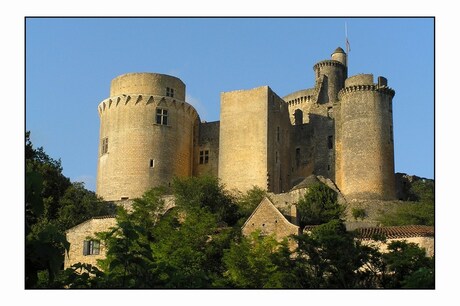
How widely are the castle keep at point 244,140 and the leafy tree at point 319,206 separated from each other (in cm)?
257

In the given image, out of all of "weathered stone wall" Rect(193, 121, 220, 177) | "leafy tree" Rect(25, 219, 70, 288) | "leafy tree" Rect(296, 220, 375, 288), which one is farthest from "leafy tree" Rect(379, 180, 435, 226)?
"leafy tree" Rect(25, 219, 70, 288)

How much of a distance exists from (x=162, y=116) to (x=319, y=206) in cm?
1339

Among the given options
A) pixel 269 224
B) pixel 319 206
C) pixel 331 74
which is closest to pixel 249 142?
pixel 319 206

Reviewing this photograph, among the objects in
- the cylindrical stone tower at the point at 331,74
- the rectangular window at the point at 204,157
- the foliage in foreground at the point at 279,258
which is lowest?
the foliage in foreground at the point at 279,258

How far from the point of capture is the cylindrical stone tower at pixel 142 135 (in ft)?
168

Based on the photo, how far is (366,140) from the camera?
49.5 m

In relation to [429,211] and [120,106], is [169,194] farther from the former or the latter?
[429,211]

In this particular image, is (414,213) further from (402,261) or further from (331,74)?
(331,74)

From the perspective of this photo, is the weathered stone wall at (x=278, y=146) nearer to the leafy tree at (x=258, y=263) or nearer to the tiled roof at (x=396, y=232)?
the leafy tree at (x=258, y=263)

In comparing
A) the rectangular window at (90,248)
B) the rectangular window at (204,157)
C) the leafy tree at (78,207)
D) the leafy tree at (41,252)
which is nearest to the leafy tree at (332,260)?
the rectangular window at (90,248)

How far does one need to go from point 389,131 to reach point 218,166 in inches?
435

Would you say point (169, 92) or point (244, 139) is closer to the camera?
point (244, 139)

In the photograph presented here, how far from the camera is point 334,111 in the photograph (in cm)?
5475

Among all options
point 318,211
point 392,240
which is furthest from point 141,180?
point 392,240
